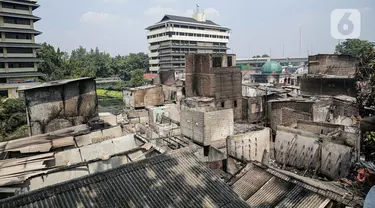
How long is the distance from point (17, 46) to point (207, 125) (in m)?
42.6

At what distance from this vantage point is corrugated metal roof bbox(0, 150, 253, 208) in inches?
269

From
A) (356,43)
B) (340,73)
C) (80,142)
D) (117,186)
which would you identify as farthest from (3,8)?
(356,43)

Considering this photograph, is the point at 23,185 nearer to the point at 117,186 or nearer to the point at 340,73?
the point at 117,186

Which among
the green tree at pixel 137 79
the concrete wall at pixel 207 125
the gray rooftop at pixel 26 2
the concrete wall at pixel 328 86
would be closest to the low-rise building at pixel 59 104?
A: the concrete wall at pixel 207 125

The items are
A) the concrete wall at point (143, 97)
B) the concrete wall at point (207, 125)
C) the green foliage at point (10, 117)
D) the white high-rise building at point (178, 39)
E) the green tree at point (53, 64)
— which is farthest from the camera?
the white high-rise building at point (178, 39)

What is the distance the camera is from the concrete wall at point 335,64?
1310 inches

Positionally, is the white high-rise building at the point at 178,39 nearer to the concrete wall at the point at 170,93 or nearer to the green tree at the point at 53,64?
the green tree at the point at 53,64

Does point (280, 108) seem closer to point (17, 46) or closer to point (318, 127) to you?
point (318, 127)

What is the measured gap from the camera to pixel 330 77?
97.6 ft

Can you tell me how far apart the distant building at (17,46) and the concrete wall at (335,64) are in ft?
150

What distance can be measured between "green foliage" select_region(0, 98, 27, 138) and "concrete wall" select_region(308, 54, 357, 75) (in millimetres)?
37176

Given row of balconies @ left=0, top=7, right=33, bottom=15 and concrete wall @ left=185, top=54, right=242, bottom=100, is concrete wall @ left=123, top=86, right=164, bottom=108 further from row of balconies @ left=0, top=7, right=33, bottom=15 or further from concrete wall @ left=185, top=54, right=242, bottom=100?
row of balconies @ left=0, top=7, right=33, bottom=15

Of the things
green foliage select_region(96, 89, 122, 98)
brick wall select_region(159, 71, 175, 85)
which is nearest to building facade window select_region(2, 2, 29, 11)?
green foliage select_region(96, 89, 122, 98)

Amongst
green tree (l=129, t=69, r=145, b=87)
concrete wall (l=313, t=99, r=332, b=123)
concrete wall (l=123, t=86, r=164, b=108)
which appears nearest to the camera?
concrete wall (l=313, t=99, r=332, b=123)
